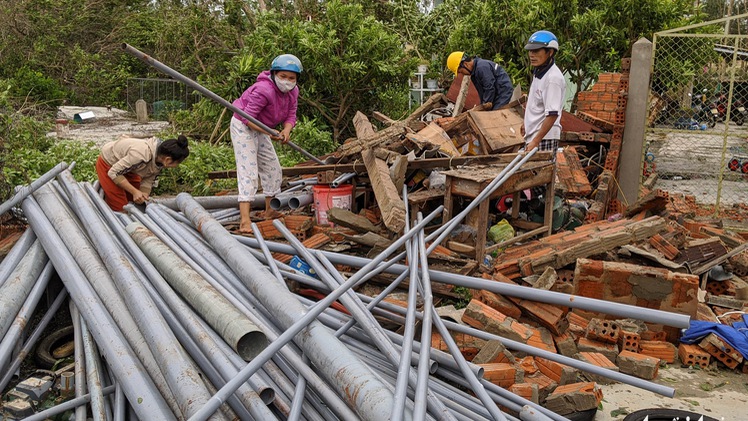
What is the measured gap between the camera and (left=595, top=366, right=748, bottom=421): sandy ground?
172 inches

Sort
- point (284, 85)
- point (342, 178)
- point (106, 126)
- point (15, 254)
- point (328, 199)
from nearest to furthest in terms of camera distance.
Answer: point (15, 254)
point (284, 85)
point (328, 199)
point (342, 178)
point (106, 126)

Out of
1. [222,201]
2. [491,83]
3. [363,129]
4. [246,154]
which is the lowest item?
[222,201]

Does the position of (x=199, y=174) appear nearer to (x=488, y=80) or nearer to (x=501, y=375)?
(x=488, y=80)

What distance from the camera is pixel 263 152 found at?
6918mm

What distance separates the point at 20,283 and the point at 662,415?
177 inches

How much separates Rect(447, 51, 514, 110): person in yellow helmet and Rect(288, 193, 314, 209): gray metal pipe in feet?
9.62

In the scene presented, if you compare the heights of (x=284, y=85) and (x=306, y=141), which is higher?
(x=284, y=85)

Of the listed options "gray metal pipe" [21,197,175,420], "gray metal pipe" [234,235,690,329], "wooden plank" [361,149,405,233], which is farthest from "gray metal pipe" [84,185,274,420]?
"wooden plank" [361,149,405,233]

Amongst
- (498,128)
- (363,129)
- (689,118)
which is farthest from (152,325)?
(689,118)

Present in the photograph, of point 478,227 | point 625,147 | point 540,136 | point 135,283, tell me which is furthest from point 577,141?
point 135,283

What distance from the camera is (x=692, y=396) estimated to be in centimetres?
461

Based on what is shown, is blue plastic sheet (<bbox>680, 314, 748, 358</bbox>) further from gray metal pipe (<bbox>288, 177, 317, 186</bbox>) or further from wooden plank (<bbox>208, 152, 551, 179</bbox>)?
gray metal pipe (<bbox>288, 177, 317, 186</bbox>)

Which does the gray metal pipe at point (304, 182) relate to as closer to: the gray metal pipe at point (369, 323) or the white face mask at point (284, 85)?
the white face mask at point (284, 85)

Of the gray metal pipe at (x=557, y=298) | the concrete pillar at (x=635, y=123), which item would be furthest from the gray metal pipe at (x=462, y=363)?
the concrete pillar at (x=635, y=123)
